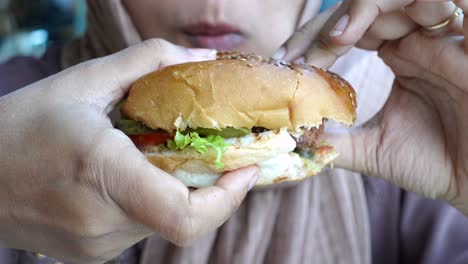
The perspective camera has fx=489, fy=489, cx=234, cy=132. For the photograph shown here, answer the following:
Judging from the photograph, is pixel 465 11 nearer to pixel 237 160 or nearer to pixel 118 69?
pixel 237 160

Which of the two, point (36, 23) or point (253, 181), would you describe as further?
point (36, 23)

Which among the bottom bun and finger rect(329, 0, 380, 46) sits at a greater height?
finger rect(329, 0, 380, 46)

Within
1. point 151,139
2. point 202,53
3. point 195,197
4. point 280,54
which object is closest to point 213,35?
point 280,54

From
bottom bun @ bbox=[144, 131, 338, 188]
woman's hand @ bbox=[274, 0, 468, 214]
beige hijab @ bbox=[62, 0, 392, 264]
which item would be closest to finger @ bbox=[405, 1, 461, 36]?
woman's hand @ bbox=[274, 0, 468, 214]

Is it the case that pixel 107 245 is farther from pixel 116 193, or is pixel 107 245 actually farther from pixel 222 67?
pixel 222 67

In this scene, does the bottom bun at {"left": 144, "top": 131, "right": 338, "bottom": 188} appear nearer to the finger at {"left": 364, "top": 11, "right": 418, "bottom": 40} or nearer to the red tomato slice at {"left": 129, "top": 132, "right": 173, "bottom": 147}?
the red tomato slice at {"left": 129, "top": 132, "right": 173, "bottom": 147}

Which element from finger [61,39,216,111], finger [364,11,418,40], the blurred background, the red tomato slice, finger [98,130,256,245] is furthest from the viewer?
the blurred background
